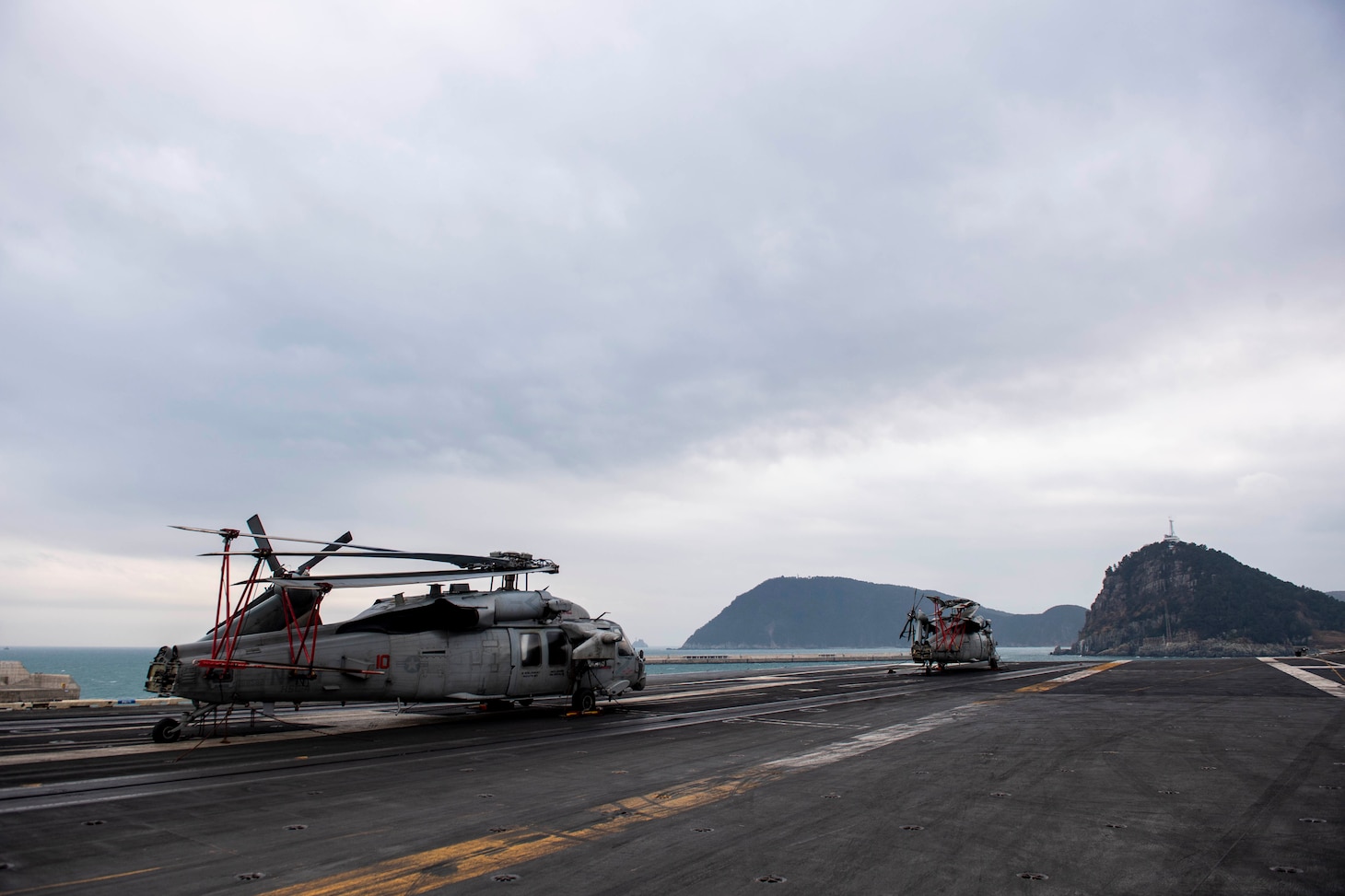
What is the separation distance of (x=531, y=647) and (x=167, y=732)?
9568mm

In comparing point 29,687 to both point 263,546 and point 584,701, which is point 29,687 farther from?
point 584,701

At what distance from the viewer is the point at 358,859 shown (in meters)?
7.69

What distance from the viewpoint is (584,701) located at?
24.1m

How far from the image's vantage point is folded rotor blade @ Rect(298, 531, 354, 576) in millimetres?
18953

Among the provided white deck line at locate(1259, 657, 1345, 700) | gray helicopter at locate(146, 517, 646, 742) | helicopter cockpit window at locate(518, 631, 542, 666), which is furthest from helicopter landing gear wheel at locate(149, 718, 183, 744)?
white deck line at locate(1259, 657, 1345, 700)

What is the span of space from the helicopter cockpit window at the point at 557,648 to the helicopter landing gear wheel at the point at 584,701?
1.32 meters

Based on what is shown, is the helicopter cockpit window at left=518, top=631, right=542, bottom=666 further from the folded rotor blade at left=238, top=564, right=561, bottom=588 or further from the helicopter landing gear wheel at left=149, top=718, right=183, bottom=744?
the helicopter landing gear wheel at left=149, top=718, right=183, bottom=744

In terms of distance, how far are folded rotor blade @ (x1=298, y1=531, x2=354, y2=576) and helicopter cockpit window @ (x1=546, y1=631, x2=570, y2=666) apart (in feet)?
23.5

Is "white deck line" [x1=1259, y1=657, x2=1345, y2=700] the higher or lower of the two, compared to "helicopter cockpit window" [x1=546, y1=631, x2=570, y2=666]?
lower

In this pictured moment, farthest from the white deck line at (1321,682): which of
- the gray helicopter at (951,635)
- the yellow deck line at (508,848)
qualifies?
the yellow deck line at (508,848)

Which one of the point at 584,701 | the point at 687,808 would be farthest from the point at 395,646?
the point at 687,808

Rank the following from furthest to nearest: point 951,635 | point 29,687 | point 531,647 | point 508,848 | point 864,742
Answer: point 951,635
point 29,687
point 531,647
point 864,742
point 508,848

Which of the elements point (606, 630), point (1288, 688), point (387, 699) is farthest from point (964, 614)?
point (387, 699)

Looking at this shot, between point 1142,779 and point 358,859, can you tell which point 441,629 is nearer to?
point 358,859
